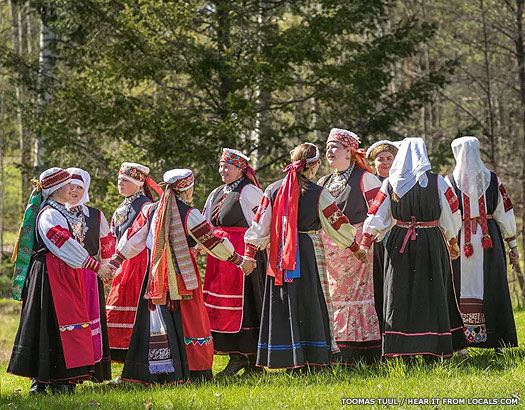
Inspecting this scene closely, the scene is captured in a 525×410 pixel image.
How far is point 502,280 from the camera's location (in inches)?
290

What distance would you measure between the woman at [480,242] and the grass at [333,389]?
15.6 inches

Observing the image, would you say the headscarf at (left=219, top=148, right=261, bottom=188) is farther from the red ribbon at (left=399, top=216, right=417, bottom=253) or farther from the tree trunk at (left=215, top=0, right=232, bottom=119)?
the tree trunk at (left=215, top=0, right=232, bottom=119)

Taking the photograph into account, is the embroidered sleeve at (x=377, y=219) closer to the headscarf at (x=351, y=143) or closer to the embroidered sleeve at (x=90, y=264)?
the headscarf at (x=351, y=143)

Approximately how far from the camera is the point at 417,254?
671 cm

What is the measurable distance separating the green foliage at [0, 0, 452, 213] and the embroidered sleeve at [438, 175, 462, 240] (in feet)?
15.8

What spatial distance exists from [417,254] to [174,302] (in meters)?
2.08

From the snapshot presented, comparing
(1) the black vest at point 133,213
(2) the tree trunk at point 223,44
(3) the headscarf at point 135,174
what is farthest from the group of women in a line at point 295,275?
(2) the tree trunk at point 223,44

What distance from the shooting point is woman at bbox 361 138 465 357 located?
261 inches

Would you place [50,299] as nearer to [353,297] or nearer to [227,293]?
[227,293]

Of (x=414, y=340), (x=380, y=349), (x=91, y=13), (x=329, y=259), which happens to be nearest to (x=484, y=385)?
(x=414, y=340)

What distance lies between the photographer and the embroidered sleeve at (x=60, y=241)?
6516 mm

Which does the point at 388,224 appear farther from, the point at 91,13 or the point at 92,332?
the point at 91,13

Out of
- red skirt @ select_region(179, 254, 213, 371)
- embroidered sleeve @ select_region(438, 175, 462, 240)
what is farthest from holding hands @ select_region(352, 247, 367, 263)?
red skirt @ select_region(179, 254, 213, 371)

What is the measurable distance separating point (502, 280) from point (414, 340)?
1283mm
